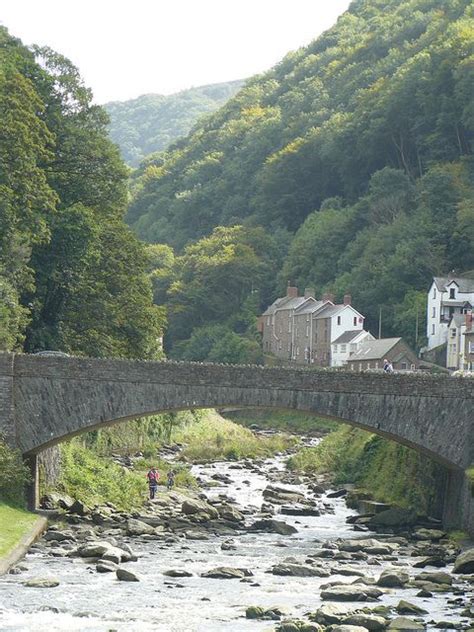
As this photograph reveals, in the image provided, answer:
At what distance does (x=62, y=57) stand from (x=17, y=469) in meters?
27.7

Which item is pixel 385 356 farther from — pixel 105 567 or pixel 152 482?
pixel 105 567

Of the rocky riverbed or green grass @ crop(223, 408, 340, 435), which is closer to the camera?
the rocky riverbed

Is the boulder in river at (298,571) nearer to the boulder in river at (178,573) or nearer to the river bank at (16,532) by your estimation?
the boulder in river at (178,573)

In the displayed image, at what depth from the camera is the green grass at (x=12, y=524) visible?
4057cm

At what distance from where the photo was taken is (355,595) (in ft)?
116

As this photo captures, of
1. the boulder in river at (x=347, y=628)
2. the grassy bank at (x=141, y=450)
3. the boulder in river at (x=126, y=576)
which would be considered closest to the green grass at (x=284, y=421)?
the grassy bank at (x=141, y=450)

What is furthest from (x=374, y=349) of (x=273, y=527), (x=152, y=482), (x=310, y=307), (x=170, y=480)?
(x=273, y=527)

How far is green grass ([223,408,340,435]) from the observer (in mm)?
109375

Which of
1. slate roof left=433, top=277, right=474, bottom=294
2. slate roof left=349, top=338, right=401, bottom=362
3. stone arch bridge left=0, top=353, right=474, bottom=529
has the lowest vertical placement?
stone arch bridge left=0, top=353, right=474, bottom=529

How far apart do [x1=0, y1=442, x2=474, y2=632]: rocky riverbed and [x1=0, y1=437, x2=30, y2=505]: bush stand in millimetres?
1902

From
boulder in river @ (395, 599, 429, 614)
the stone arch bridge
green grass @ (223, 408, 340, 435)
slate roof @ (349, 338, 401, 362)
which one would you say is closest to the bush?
the stone arch bridge

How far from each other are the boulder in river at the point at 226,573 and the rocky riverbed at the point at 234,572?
0.04 metres

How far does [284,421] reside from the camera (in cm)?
11438

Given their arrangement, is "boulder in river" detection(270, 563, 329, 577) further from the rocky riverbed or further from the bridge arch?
the bridge arch
